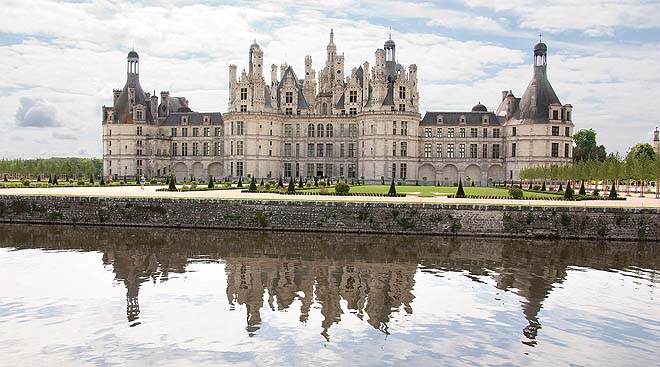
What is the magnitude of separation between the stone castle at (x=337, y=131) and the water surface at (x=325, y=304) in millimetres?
41358

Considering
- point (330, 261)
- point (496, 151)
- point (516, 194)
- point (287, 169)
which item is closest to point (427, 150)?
point (496, 151)

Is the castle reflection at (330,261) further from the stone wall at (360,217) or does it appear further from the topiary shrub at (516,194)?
the topiary shrub at (516,194)

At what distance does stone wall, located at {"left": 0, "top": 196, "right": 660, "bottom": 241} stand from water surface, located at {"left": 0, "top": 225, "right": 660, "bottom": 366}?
2904mm

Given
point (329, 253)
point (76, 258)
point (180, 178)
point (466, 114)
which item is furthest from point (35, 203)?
point (466, 114)

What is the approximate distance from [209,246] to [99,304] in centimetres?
1172

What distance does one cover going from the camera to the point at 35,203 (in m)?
39.7

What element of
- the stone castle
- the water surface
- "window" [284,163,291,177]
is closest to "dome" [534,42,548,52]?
the stone castle

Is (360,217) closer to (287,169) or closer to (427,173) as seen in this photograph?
(427,173)

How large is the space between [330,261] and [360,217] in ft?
30.7

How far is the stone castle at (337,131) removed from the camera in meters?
71.5

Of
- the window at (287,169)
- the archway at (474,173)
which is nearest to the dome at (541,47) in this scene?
Result: the archway at (474,173)

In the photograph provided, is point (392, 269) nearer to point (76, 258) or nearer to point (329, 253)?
point (329, 253)

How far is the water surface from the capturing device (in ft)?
48.2

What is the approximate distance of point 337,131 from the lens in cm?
7694
